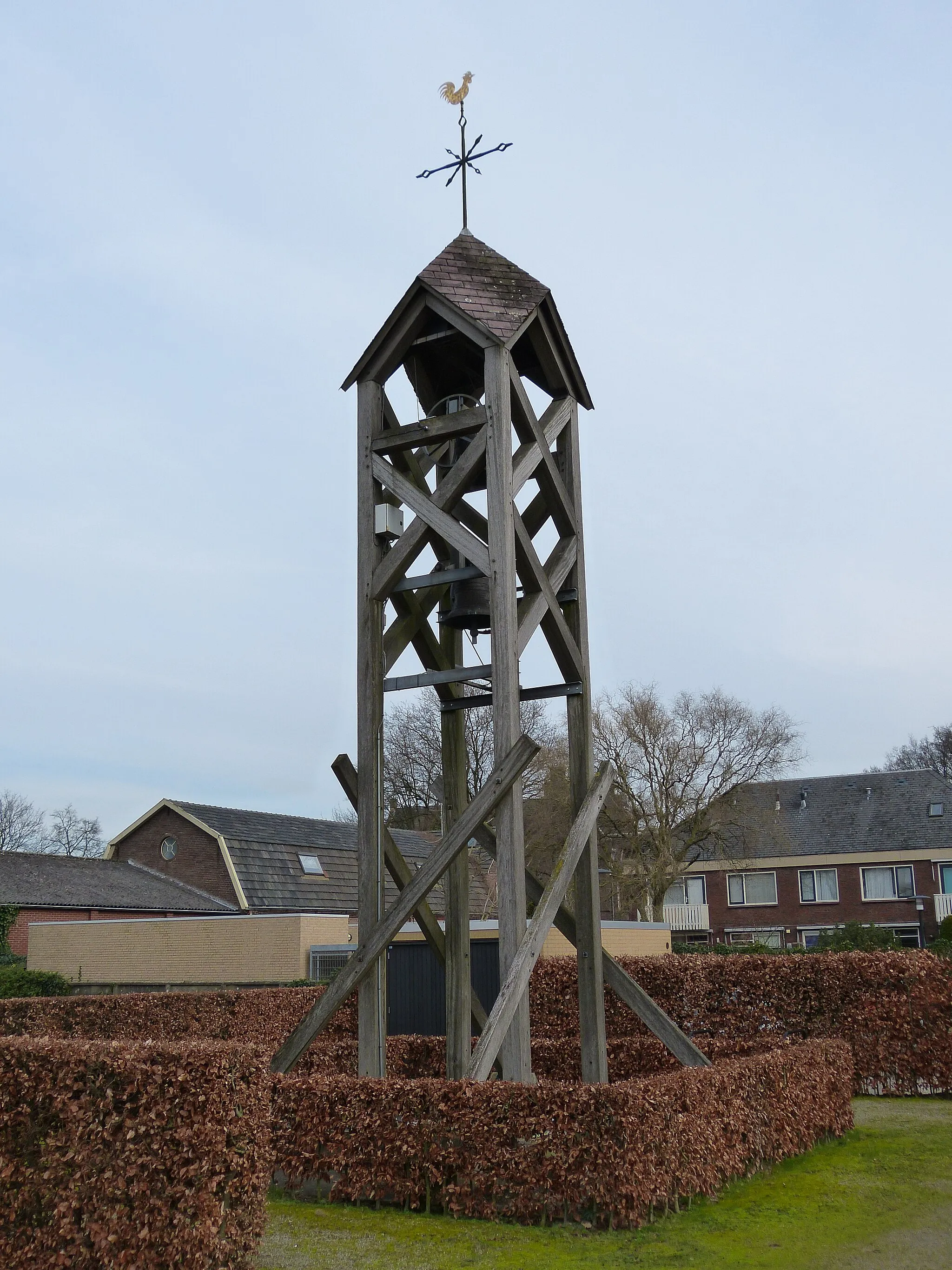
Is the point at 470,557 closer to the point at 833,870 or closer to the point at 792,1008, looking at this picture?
the point at 792,1008

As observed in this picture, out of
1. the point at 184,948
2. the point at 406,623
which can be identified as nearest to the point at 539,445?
the point at 406,623

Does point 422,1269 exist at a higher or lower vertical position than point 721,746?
lower

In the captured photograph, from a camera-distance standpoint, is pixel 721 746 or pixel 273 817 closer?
pixel 273 817

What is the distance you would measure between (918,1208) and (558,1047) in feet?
13.4

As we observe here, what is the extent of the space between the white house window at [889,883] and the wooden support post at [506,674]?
3801 cm

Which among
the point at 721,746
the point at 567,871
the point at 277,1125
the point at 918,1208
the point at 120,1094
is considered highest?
the point at 721,746

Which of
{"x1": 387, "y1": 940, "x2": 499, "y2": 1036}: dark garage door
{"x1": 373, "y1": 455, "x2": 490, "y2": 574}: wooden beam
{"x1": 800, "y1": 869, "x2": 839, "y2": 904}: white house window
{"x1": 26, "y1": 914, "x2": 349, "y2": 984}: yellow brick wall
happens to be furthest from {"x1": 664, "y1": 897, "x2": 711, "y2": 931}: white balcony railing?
{"x1": 373, "y1": 455, "x2": 490, "y2": 574}: wooden beam

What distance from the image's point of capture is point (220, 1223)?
16.9ft

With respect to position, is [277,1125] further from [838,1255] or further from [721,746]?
[721,746]

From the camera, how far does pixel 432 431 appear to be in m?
8.80

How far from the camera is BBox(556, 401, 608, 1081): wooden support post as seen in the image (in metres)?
8.77

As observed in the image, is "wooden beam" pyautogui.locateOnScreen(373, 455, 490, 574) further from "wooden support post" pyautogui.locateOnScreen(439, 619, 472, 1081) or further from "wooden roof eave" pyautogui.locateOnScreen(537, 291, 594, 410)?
"wooden roof eave" pyautogui.locateOnScreen(537, 291, 594, 410)

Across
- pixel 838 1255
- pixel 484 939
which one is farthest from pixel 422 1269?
pixel 484 939

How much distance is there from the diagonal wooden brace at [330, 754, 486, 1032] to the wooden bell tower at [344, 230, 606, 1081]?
0.14 meters
